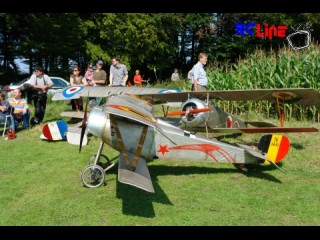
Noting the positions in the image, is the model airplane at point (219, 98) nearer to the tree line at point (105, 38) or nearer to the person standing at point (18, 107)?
the person standing at point (18, 107)

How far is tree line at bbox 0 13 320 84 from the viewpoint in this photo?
31047 millimetres

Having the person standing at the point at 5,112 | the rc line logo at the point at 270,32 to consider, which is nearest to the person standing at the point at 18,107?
the person standing at the point at 5,112

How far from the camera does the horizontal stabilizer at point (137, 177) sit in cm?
450

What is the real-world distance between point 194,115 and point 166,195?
266 cm

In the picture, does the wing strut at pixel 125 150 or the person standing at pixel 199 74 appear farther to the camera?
the person standing at pixel 199 74

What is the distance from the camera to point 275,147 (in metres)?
6.71

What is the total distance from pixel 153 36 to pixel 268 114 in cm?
2248

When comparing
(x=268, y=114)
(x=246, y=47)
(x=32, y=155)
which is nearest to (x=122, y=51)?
(x=246, y=47)

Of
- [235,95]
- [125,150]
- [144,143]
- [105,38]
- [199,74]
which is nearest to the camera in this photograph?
[125,150]

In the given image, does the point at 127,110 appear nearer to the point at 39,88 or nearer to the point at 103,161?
the point at 103,161

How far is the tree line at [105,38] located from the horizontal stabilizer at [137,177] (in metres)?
25.4

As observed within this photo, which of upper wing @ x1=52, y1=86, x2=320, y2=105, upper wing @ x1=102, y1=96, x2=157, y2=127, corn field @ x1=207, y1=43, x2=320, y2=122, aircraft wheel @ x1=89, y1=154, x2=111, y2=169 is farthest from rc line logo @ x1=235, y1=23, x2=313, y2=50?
upper wing @ x1=102, y1=96, x2=157, y2=127

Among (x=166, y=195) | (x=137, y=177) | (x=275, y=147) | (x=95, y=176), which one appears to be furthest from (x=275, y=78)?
(x=137, y=177)

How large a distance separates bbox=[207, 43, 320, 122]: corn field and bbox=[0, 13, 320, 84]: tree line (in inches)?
689
